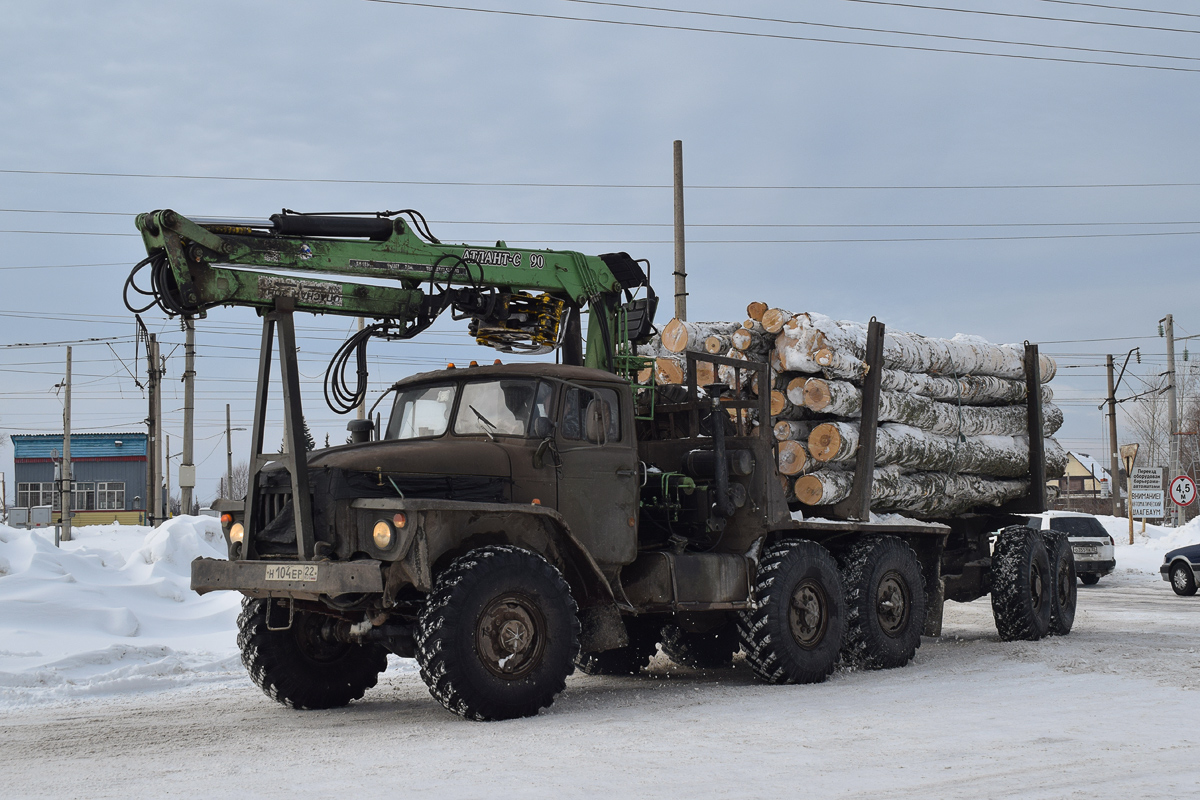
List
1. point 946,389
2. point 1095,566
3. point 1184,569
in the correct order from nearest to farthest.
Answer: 1. point 946,389
2. point 1184,569
3. point 1095,566

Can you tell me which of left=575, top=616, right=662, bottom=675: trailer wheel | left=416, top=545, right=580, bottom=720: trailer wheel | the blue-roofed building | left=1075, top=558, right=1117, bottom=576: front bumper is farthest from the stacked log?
the blue-roofed building

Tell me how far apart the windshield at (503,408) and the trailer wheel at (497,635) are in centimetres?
124

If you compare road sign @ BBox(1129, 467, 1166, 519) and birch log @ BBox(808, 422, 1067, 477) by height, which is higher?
birch log @ BBox(808, 422, 1067, 477)

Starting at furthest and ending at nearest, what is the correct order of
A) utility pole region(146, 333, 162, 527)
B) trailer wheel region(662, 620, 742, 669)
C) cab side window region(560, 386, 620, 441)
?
utility pole region(146, 333, 162, 527) → trailer wheel region(662, 620, 742, 669) → cab side window region(560, 386, 620, 441)

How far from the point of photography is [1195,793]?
5.73 metres

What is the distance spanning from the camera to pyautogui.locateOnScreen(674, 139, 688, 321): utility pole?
17312 mm

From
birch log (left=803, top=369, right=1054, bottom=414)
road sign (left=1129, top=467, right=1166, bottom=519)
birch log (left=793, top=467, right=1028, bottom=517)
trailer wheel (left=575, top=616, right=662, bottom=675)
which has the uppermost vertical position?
birch log (left=803, top=369, right=1054, bottom=414)

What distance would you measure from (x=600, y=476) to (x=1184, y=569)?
16886mm

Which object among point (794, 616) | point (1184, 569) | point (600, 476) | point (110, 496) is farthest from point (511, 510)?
point (110, 496)

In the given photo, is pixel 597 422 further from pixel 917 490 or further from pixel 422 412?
pixel 917 490

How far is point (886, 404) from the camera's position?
492 inches

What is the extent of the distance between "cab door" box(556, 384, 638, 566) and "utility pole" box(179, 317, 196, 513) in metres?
21.1

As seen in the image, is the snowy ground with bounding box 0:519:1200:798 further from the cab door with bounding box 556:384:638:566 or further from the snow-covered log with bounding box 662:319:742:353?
the snow-covered log with bounding box 662:319:742:353

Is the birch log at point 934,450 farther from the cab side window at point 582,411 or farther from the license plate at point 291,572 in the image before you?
the license plate at point 291,572
